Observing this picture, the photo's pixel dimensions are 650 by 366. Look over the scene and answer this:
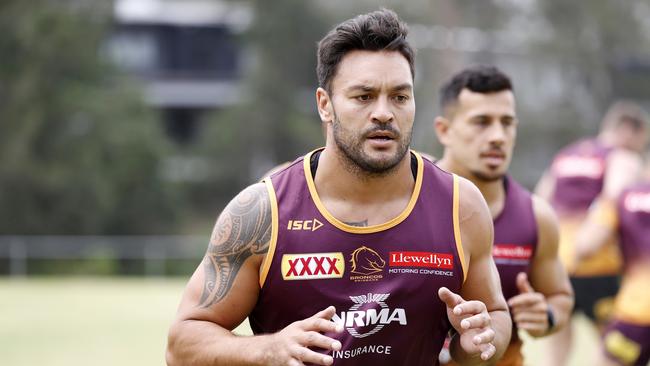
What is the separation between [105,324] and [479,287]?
Answer: 488 inches

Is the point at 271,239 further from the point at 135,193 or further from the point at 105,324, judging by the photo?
the point at 135,193

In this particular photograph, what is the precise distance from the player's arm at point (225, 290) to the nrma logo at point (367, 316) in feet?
1.24

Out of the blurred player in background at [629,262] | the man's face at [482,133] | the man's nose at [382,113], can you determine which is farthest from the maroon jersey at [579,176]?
the man's nose at [382,113]

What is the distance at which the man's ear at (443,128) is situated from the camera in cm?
651

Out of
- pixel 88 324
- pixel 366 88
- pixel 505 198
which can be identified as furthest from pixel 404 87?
pixel 88 324

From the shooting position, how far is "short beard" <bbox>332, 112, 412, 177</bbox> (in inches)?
172

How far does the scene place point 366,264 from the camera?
4.44 metres

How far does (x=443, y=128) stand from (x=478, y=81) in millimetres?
393

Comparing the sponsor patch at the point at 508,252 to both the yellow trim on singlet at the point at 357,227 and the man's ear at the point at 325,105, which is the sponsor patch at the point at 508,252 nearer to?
the yellow trim on singlet at the point at 357,227

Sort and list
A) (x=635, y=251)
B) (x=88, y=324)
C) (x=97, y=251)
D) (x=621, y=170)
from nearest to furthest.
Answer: (x=635, y=251), (x=621, y=170), (x=88, y=324), (x=97, y=251)

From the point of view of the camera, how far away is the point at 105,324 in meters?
16.3

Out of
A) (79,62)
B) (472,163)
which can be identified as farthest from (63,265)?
(472,163)

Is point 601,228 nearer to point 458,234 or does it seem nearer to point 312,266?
point 458,234

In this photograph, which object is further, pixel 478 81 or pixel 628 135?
pixel 628 135
